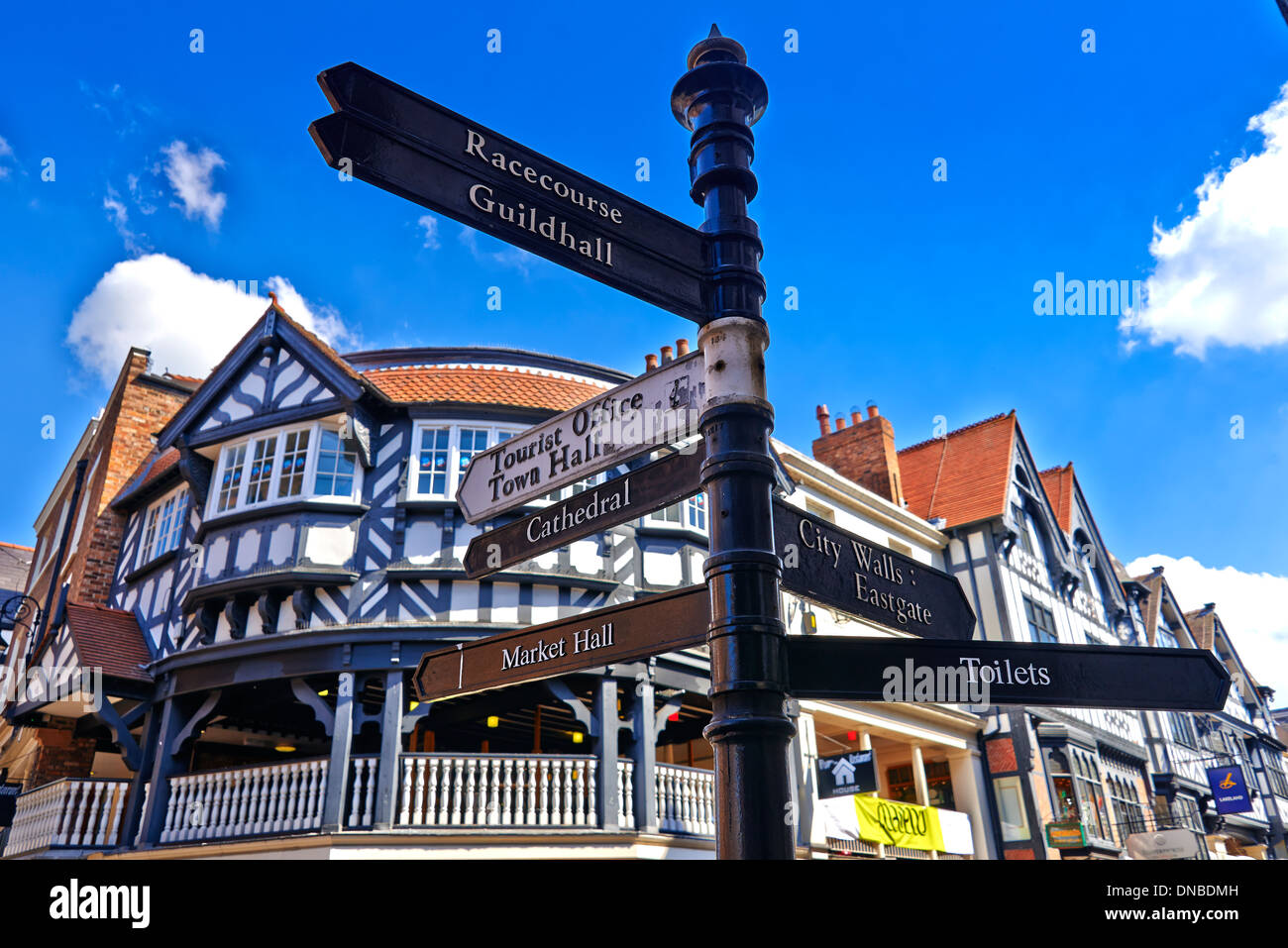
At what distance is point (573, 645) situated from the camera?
3.49 m

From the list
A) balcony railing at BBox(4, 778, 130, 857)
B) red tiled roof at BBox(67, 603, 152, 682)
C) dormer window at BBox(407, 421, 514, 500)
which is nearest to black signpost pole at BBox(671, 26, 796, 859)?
dormer window at BBox(407, 421, 514, 500)

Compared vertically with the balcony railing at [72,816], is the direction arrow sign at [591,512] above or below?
below

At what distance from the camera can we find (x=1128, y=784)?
77.5ft

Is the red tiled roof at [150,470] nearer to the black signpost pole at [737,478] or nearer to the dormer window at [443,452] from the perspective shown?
the dormer window at [443,452]

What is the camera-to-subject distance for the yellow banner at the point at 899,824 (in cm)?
1580

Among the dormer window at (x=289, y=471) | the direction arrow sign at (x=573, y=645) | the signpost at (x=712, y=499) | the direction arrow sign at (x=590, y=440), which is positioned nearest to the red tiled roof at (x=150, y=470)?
the dormer window at (x=289, y=471)

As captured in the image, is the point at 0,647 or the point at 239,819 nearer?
the point at 239,819

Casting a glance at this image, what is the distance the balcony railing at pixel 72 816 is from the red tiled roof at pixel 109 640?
1669 mm

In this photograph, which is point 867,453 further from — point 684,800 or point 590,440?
point 590,440

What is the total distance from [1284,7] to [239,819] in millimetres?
13515

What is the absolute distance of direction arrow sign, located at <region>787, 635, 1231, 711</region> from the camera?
9.87 feet
